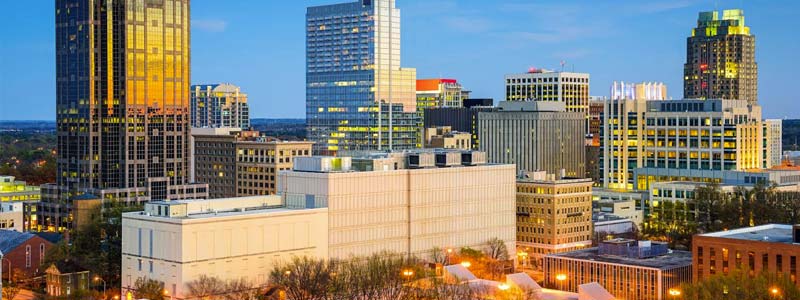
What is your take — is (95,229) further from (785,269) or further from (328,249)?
(785,269)

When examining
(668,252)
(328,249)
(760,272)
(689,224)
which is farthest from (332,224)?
(689,224)

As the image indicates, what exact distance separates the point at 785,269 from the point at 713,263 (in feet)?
30.5

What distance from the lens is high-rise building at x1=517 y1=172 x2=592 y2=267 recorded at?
19375 centimetres

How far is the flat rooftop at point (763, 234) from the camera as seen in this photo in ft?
451

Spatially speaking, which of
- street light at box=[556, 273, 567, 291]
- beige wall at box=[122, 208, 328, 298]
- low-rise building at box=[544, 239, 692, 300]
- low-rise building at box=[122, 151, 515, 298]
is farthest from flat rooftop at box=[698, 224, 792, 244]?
beige wall at box=[122, 208, 328, 298]

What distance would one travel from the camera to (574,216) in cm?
19712

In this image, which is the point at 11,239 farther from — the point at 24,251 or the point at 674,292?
the point at 674,292

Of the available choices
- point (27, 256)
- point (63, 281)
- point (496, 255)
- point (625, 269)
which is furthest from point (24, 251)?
point (625, 269)

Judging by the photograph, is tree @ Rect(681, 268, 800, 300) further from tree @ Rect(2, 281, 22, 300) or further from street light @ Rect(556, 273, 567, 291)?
tree @ Rect(2, 281, 22, 300)

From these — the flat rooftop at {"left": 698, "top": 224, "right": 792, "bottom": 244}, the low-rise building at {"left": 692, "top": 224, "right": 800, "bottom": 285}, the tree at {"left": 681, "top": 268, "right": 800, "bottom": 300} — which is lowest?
the tree at {"left": 681, "top": 268, "right": 800, "bottom": 300}

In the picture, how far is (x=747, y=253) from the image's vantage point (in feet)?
439

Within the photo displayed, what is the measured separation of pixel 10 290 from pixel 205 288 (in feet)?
86.8

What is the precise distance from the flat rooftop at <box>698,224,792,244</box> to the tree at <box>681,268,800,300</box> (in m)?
11.1

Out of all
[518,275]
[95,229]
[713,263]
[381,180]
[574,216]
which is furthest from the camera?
[574,216]
